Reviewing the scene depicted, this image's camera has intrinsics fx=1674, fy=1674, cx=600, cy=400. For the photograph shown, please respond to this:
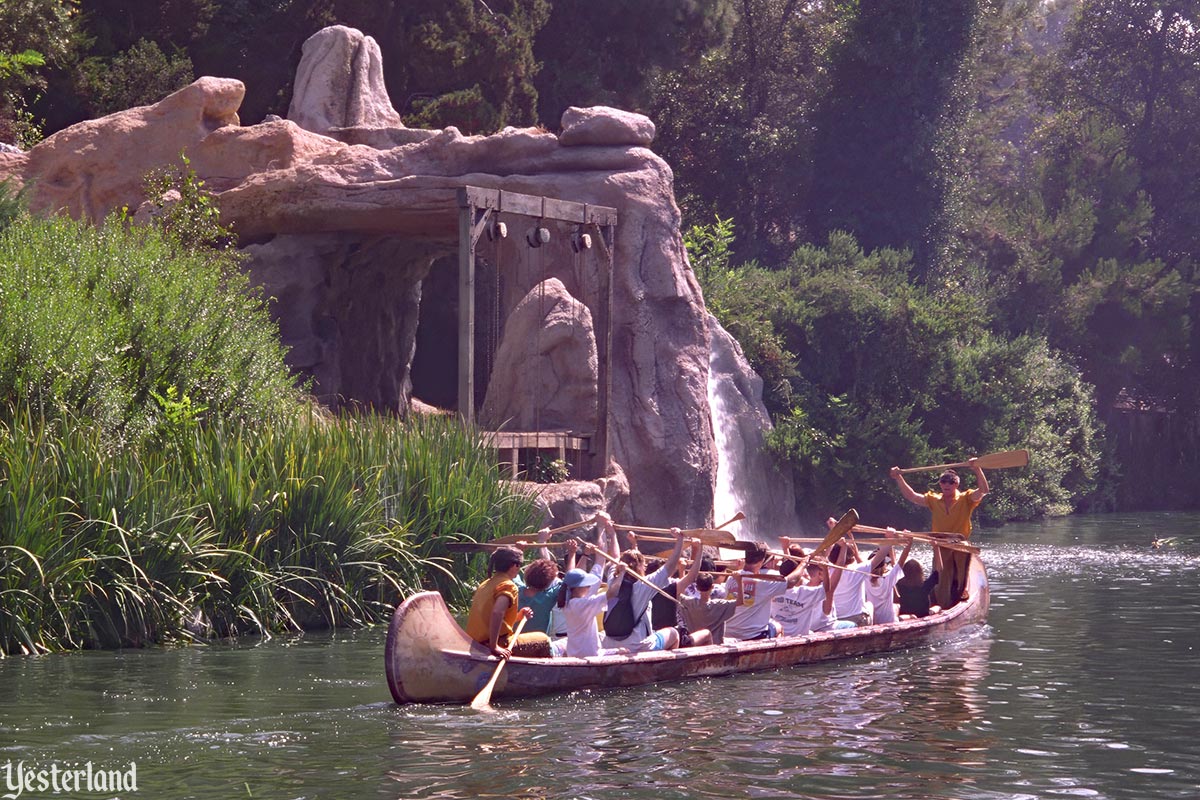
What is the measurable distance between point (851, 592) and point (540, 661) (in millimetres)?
4862

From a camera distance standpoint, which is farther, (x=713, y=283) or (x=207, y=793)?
(x=713, y=283)

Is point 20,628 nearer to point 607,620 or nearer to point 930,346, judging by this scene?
point 607,620

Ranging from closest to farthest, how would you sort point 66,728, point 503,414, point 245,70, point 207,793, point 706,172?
point 207,793 < point 66,728 < point 503,414 < point 245,70 < point 706,172

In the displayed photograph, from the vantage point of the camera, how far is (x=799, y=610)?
15.7 meters

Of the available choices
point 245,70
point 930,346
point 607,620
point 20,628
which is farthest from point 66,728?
point 930,346

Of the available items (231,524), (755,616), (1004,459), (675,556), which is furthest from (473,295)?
(675,556)

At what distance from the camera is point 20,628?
13.9m

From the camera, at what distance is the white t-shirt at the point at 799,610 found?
51.6 ft

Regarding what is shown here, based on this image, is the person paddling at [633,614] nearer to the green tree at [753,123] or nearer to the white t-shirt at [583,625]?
the white t-shirt at [583,625]

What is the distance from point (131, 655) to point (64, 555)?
103cm

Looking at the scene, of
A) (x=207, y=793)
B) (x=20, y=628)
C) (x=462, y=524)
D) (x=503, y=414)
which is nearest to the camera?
(x=207, y=793)
